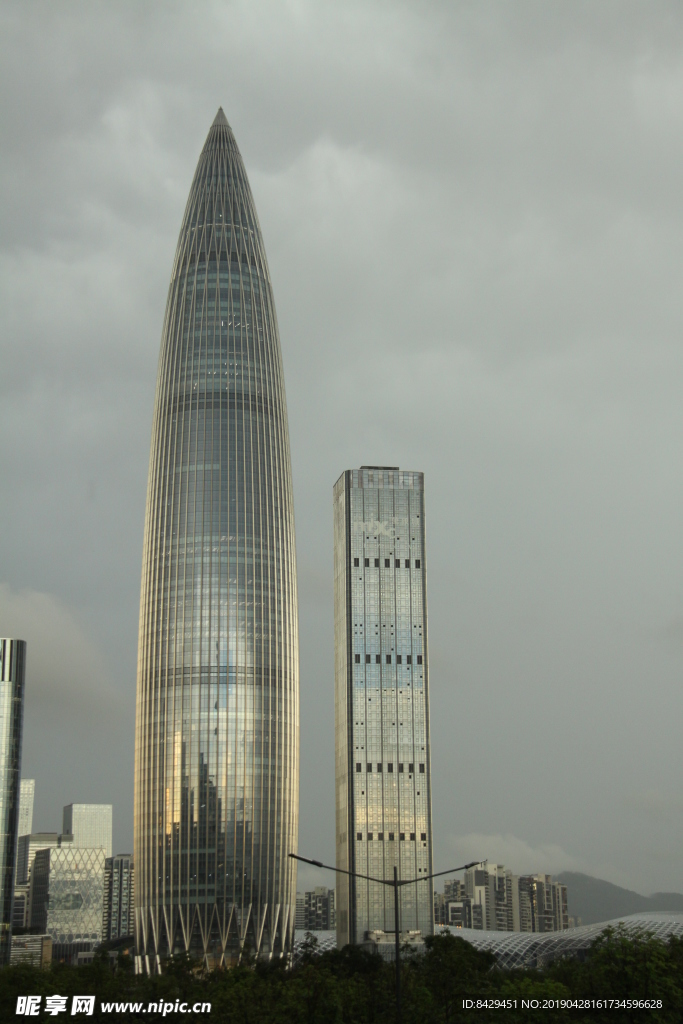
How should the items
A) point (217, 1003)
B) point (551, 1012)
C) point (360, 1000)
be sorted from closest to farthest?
point (551, 1012) < point (217, 1003) < point (360, 1000)

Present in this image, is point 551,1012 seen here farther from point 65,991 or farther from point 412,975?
point 65,991

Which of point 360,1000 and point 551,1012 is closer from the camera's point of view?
point 551,1012

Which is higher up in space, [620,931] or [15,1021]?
[620,931]

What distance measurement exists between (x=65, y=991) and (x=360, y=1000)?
28090 mm

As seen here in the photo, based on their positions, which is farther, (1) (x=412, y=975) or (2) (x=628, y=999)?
(1) (x=412, y=975)

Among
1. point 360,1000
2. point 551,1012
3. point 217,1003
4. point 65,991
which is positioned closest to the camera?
point 551,1012

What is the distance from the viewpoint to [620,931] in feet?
345

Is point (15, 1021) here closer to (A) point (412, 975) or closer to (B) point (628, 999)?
(A) point (412, 975)

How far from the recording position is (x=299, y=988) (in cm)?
10912

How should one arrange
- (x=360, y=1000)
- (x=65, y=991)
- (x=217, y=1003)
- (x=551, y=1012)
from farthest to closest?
(x=65, y=991), (x=360, y=1000), (x=217, y=1003), (x=551, y=1012)

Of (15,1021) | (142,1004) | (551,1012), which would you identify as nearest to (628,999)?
(551,1012)

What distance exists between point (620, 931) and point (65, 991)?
5060cm

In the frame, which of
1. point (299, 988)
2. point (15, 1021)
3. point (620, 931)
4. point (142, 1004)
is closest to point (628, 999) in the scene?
point (620, 931)

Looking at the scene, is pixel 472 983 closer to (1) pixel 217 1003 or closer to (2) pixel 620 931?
(2) pixel 620 931
